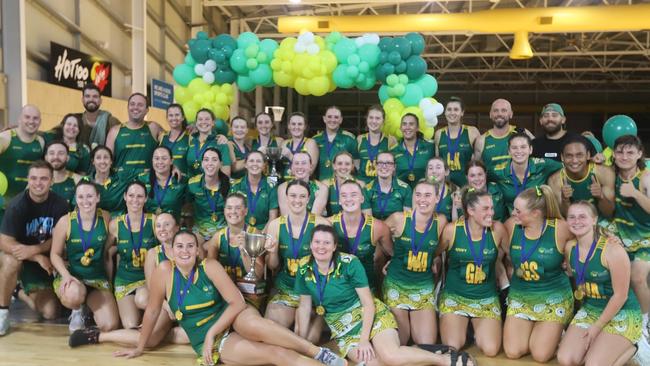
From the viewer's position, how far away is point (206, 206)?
4.51m

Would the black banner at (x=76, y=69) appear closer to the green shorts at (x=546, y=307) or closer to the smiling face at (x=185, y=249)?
the smiling face at (x=185, y=249)

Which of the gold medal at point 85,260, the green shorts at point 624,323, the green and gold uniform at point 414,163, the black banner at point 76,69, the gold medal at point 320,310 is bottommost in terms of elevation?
the green shorts at point 624,323

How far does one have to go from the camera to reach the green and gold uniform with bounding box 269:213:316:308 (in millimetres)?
3725

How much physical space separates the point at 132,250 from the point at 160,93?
8.65 meters

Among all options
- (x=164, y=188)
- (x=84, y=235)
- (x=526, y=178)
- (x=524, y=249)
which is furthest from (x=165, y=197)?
(x=526, y=178)

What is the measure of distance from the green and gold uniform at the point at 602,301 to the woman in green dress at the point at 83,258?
3.30m

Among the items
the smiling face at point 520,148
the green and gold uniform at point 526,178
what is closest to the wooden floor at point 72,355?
the green and gold uniform at point 526,178

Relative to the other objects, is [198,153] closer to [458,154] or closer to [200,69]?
[200,69]

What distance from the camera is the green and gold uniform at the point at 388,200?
435 centimetres

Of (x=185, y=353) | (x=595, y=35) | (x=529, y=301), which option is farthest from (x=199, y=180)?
(x=595, y=35)

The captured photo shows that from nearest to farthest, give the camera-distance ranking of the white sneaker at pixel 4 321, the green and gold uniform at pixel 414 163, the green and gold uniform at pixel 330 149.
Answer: the white sneaker at pixel 4 321
the green and gold uniform at pixel 414 163
the green and gold uniform at pixel 330 149

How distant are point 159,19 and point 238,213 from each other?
32.8ft

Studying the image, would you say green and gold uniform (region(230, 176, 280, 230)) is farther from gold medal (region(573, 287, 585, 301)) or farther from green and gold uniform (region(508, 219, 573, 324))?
gold medal (region(573, 287, 585, 301))

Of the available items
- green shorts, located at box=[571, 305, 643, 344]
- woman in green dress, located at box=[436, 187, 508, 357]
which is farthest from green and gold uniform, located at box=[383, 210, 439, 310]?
green shorts, located at box=[571, 305, 643, 344]
